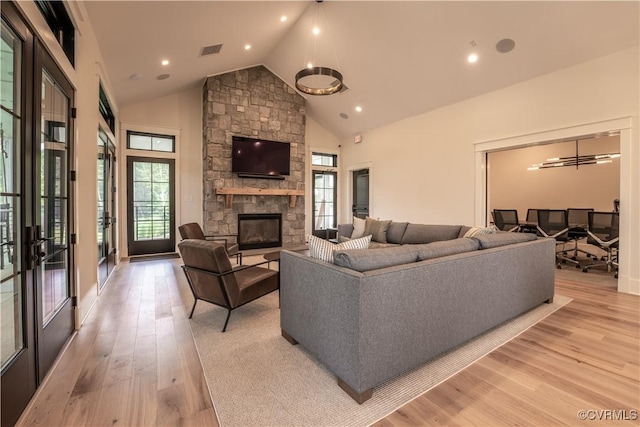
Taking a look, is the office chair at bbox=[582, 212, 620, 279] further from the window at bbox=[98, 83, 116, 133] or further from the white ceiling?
the window at bbox=[98, 83, 116, 133]

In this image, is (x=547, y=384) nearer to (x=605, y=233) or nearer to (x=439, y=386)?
(x=439, y=386)

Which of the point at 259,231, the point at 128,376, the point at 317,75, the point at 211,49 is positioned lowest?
the point at 128,376

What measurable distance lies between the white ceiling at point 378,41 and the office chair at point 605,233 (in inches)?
105

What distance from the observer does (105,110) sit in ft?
15.2

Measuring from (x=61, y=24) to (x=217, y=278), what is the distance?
107 inches

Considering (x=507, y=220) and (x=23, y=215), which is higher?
(x=23, y=215)

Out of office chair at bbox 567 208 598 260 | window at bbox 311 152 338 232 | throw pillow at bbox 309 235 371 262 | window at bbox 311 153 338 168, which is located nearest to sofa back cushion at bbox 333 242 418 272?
throw pillow at bbox 309 235 371 262

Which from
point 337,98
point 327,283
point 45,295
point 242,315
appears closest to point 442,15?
point 337,98

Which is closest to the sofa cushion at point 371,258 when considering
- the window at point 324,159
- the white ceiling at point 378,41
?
the white ceiling at point 378,41

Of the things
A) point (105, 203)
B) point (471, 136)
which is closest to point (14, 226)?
point (105, 203)

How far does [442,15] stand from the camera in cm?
397

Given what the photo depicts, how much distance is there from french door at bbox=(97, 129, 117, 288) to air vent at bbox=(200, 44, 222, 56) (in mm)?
2019

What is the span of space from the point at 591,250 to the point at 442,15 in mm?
6371

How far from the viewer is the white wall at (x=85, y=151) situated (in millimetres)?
2695
